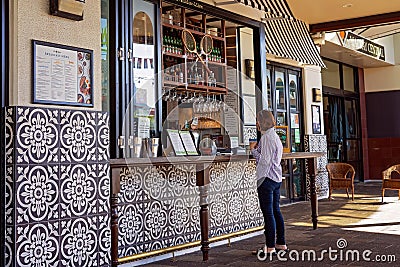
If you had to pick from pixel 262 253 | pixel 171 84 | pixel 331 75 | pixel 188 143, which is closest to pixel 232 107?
pixel 171 84

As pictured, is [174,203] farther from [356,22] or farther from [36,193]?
[356,22]

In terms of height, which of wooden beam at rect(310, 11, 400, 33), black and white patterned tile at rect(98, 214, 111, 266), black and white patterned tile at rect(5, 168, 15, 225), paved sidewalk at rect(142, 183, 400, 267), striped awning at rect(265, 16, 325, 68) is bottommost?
paved sidewalk at rect(142, 183, 400, 267)

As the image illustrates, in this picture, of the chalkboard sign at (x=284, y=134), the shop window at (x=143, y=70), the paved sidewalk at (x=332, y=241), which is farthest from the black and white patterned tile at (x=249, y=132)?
the shop window at (x=143, y=70)

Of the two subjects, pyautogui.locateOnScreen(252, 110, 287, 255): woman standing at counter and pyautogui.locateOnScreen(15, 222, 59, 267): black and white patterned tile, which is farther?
pyautogui.locateOnScreen(252, 110, 287, 255): woman standing at counter

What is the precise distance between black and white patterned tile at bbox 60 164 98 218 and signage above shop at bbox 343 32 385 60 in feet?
31.4

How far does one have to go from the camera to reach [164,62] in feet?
21.8

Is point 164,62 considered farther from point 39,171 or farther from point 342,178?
point 342,178

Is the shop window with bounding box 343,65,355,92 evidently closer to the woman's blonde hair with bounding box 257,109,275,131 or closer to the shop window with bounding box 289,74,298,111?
the shop window with bounding box 289,74,298,111

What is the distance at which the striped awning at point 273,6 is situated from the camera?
21.5 feet

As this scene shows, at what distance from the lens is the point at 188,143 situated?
5398 millimetres

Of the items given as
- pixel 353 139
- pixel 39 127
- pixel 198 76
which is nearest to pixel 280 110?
pixel 198 76

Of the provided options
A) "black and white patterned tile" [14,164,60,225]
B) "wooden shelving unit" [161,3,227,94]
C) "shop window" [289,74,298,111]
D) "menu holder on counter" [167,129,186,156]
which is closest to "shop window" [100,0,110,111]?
"menu holder on counter" [167,129,186,156]

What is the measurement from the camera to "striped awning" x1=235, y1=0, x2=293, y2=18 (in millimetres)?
6546

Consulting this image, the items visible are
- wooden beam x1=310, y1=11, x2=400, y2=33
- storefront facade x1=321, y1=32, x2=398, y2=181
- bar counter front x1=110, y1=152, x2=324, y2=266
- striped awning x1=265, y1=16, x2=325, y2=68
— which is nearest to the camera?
bar counter front x1=110, y1=152, x2=324, y2=266
